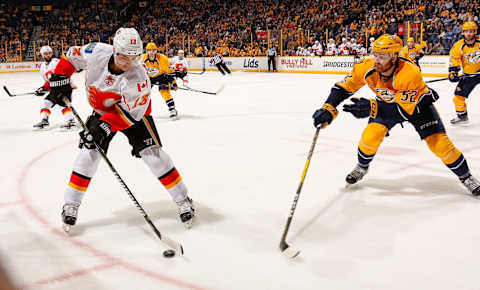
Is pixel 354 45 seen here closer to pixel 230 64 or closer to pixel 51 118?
pixel 230 64

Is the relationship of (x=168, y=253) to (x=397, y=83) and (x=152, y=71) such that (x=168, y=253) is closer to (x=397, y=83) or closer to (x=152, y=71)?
(x=397, y=83)

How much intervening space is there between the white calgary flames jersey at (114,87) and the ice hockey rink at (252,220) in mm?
787

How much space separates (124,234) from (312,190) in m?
1.60

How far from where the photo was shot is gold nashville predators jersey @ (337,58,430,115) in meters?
3.22

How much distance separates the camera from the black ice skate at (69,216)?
2.85 metres

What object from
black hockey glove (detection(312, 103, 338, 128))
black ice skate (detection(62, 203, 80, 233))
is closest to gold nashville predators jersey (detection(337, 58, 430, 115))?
black hockey glove (detection(312, 103, 338, 128))

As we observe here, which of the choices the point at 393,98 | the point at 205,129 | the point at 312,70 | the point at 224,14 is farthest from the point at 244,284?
the point at 224,14

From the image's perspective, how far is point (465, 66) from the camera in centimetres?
645

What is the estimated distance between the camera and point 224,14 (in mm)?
26859

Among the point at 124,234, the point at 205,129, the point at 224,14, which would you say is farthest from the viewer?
the point at 224,14

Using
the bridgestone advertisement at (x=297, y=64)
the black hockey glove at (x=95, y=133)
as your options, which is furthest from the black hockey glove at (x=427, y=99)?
the bridgestone advertisement at (x=297, y=64)

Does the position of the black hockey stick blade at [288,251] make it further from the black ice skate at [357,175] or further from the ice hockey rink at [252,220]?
the black ice skate at [357,175]

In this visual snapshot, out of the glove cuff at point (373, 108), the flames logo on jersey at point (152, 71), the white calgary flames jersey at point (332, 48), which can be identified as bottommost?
the white calgary flames jersey at point (332, 48)

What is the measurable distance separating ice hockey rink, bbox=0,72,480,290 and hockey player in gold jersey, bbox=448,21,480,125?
Answer: 2.45ft
